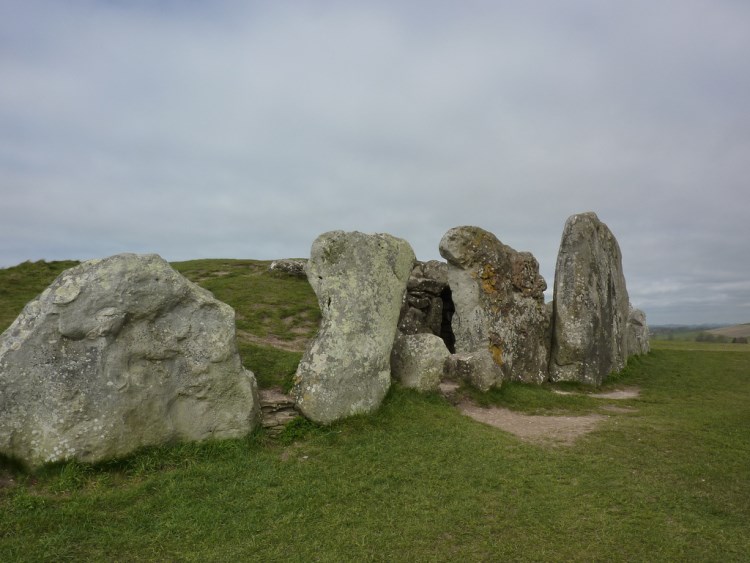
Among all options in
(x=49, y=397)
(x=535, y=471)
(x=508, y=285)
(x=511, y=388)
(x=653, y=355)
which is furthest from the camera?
Result: (x=653, y=355)

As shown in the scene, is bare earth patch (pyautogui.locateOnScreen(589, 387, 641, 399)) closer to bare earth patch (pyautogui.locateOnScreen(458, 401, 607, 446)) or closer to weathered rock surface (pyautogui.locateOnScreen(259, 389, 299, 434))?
bare earth patch (pyautogui.locateOnScreen(458, 401, 607, 446))

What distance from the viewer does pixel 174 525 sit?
6.83m

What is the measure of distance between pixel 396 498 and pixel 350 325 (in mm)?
4019

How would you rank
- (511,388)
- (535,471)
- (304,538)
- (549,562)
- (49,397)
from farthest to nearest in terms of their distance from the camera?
(511,388), (535,471), (49,397), (304,538), (549,562)

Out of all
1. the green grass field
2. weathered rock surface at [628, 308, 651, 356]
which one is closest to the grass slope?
the green grass field

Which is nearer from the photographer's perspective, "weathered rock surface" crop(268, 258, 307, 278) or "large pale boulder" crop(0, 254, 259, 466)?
"large pale boulder" crop(0, 254, 259, 466)

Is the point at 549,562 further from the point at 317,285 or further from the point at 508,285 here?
the point at 508,285

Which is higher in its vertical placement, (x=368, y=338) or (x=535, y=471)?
(x=368, y=338)

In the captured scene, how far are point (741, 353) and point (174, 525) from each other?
2822 cm

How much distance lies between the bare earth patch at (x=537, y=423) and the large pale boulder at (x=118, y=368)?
18.2 ft

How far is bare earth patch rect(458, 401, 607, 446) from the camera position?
1081 cm

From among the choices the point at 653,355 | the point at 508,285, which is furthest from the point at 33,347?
the point at 653,355

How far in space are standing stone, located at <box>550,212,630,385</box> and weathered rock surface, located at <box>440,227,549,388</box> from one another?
0.99m

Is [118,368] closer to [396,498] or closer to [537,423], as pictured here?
[396,498]
